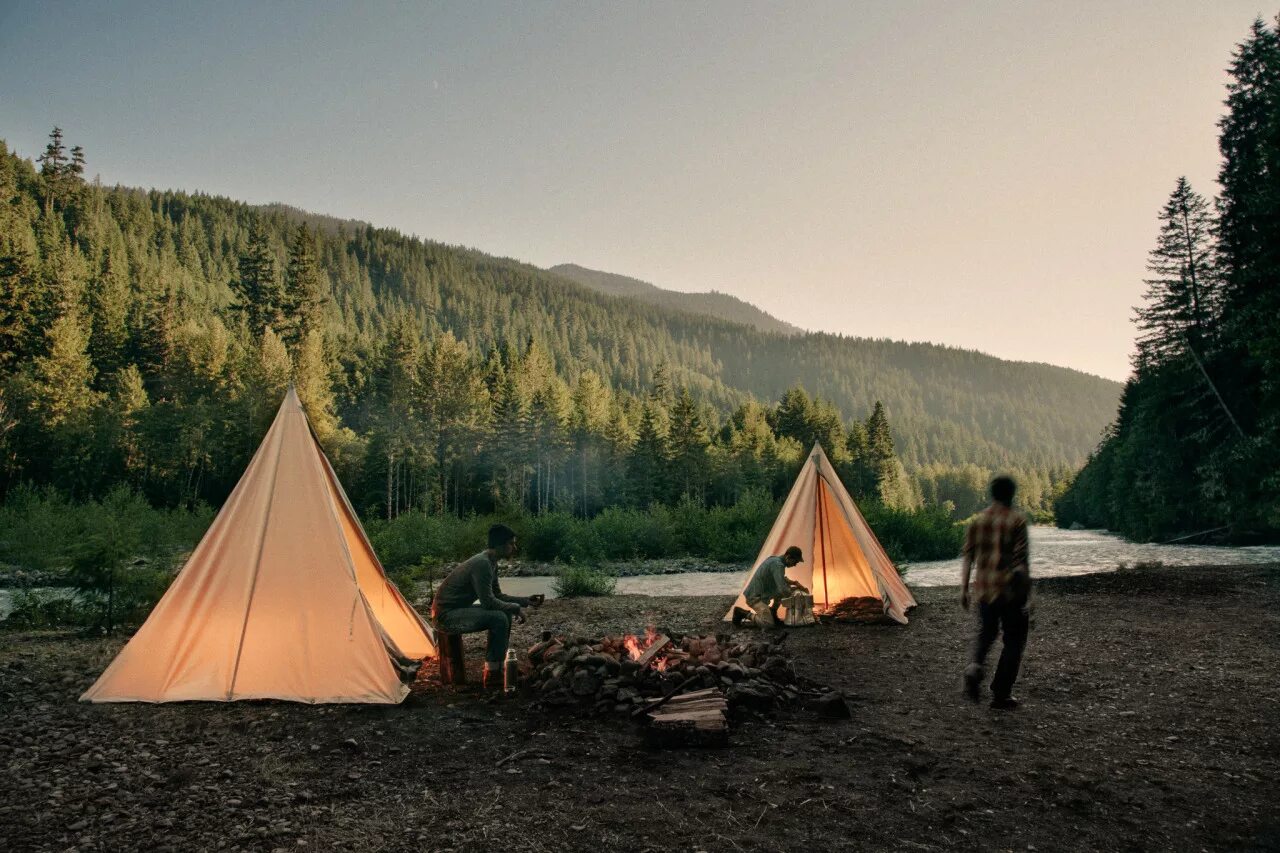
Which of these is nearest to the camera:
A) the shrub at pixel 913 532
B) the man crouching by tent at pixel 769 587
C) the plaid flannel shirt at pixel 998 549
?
the plaid flannel shirt at pixel 998 549

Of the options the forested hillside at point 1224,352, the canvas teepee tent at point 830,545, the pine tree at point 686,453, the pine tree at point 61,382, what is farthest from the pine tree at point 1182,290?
the pine tree at point 61,382

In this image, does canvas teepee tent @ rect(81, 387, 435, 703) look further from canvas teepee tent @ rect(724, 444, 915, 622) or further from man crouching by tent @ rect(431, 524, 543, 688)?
canvas teepee tent @ rect(724, 444, 915, 622)

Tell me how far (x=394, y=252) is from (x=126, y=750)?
181 meters

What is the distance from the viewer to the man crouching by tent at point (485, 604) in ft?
27.0

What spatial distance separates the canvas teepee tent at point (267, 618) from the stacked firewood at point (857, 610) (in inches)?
328

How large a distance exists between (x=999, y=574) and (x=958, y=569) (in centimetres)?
2998

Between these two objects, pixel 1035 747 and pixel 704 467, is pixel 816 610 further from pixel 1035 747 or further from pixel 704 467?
pixel 704 467

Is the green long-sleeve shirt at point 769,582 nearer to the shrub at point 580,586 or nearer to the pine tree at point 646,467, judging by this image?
the shrub at point 580,586

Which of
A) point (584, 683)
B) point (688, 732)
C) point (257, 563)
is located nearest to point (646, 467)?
point (257, 563)

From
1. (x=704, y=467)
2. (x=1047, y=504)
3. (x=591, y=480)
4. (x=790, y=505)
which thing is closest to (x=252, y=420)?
(x=591, y=480)

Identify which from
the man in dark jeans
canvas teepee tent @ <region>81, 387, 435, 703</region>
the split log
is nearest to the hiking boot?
the man in dark jeans

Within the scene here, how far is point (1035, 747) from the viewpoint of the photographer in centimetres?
620

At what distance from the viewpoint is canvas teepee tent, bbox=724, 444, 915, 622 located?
44.4ft

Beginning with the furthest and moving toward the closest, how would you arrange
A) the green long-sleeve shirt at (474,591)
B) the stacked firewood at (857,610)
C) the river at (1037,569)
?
the river at (1037,569)
the stacked firewood at (857,610)
the green long-sleeve shirt at (474,591)
